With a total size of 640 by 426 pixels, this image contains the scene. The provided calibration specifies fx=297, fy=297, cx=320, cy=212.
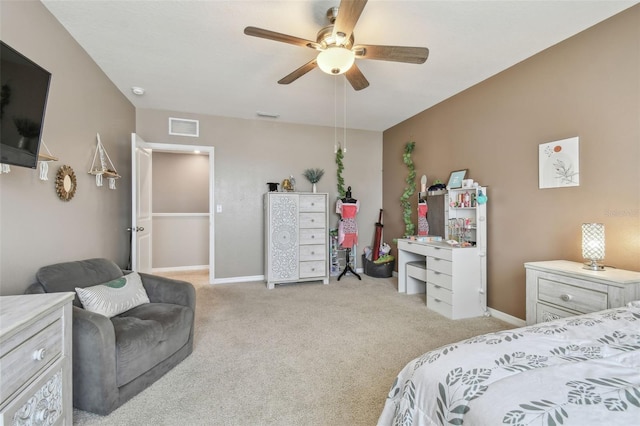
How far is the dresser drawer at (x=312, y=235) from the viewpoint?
453cm

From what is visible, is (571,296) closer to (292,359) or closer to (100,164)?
(292,359)

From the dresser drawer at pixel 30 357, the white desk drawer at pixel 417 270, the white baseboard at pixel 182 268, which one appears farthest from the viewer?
the white baseboard at pixel 182 268

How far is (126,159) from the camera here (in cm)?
375

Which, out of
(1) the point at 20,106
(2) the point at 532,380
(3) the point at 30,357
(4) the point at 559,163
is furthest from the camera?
(4) the point at 559,163

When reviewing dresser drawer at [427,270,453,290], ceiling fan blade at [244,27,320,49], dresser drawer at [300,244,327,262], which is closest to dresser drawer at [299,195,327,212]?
dresser drawer at [300,244,327,262]

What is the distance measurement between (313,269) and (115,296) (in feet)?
9.21

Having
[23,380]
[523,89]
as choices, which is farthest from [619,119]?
[23,380]

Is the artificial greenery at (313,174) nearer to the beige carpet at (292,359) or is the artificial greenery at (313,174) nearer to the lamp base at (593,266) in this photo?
the beige carpet at (292,359)

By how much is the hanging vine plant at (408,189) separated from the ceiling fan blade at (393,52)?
96.9 inches

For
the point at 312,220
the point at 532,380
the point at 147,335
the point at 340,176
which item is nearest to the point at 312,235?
the point at 312,220

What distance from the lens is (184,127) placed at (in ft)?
14.7

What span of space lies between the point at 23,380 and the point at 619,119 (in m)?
3.76

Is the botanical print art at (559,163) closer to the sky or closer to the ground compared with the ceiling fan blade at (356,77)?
closer to the ground

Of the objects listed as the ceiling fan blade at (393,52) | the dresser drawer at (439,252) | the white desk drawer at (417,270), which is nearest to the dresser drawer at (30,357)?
the ceiling fan blade at (393,52)
